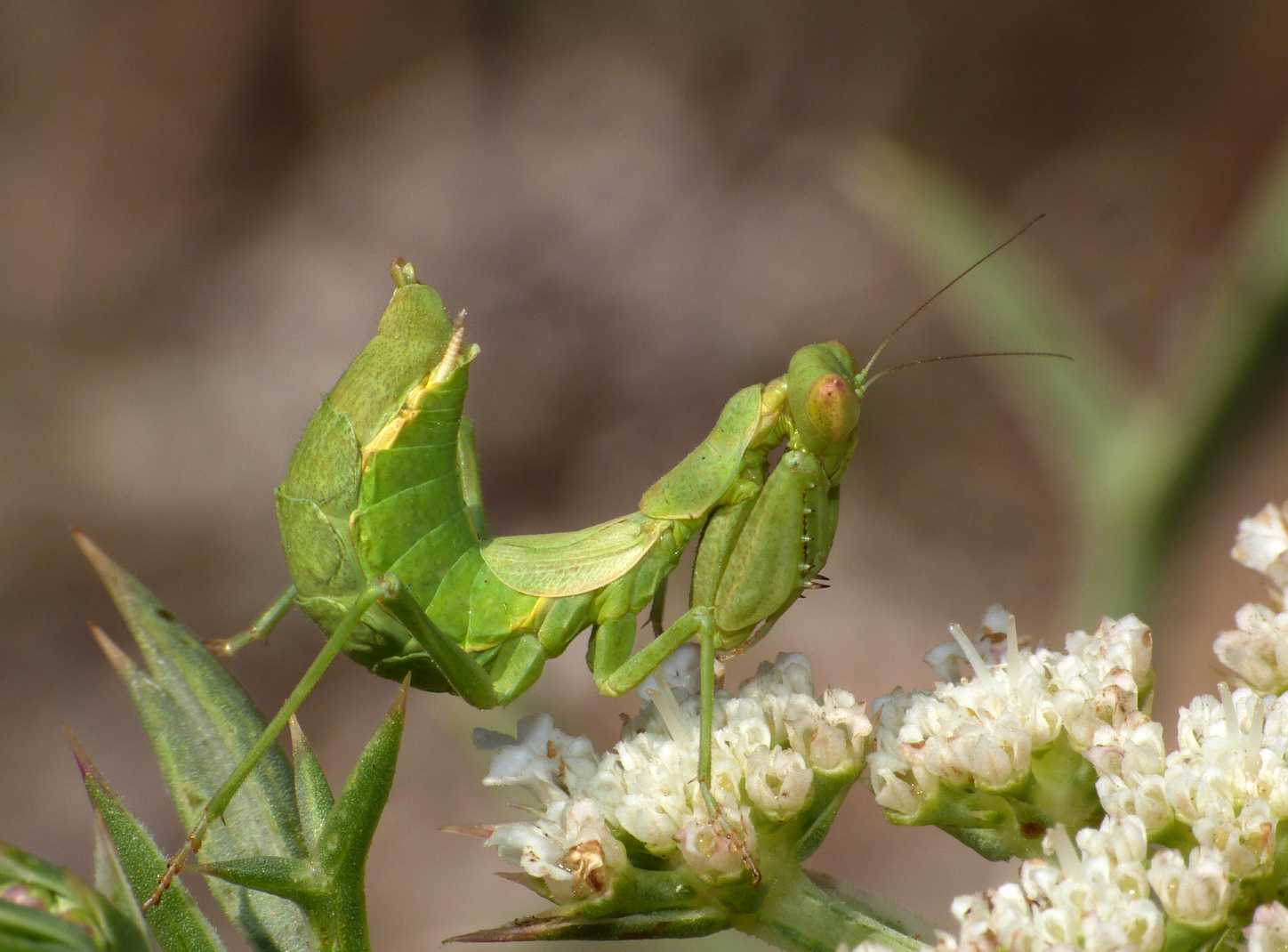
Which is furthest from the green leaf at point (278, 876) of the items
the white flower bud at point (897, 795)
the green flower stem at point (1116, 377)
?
the green flower stem at point (1116, 377)

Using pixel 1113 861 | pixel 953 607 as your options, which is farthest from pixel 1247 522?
pixel 953 607

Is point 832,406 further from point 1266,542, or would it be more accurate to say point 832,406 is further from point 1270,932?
point 1270,932

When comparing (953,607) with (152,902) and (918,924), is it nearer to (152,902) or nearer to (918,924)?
(918,924)

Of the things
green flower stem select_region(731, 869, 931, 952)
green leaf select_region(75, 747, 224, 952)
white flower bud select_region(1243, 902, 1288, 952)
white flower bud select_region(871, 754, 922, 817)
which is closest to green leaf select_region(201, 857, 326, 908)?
green leaf select_region(75, 747, 224, 952)

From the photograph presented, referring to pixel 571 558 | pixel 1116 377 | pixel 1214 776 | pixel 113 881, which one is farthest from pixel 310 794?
pixel 1116 377

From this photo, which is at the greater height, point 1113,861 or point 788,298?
point 788,298
